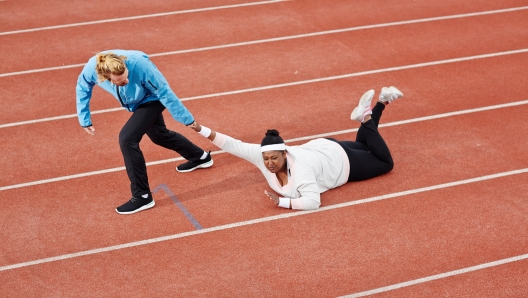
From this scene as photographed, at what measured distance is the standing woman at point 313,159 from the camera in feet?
20.7

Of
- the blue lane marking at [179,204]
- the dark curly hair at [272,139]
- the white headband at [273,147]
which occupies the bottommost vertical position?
the blue lane marking at [179,204]

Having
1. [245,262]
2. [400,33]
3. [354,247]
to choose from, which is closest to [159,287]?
[245,262]

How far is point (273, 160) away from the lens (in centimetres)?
620

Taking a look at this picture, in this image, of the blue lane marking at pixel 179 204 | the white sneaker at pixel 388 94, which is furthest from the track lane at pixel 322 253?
the white sneaker at pixel 388 94

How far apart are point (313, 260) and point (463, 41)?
5.47m

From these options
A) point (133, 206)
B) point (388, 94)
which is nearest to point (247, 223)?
point (133, 206)

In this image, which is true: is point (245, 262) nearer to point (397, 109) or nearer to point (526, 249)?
point (526, 249)

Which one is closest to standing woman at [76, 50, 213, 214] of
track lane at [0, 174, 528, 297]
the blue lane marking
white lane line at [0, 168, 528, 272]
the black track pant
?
the black track pant

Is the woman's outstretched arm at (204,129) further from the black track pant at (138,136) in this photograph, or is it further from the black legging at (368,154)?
the black legging at (368,154)

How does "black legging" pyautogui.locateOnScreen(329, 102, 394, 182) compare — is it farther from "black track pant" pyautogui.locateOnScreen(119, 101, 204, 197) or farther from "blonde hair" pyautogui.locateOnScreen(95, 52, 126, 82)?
"blonde hair" pyautogui.locateOnScreen(95, 52, 126, 82)

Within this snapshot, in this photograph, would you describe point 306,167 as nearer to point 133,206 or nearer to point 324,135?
point 324,135

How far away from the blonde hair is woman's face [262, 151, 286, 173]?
1493 millimetres

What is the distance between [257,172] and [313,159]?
939 mm

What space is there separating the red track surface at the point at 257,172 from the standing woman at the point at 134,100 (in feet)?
1.26
